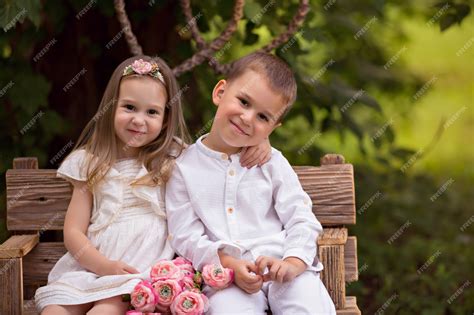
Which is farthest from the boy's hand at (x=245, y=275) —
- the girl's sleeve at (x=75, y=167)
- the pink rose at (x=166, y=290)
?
the girl's sleeve at (x=75, y=167)

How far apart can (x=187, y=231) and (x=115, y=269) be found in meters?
0.31

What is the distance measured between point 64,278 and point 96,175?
16.7 inches

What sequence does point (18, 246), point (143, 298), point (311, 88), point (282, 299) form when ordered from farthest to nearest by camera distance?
point (311, 88) → point (18, 246) → point (282, 299) → point (143, 298)

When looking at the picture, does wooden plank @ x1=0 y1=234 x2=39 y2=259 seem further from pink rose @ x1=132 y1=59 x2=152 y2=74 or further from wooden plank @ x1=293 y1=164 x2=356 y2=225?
wooden plank @ x1=293 y1=164 x2=356 y2=225

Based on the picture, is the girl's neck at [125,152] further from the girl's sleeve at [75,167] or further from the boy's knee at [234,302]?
the boy's knee at [234,302]

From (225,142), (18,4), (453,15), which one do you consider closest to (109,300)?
(225,142)

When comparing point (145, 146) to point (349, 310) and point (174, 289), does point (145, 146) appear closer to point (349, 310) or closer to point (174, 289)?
point (174, 289)

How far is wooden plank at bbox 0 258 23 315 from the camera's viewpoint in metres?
3.11

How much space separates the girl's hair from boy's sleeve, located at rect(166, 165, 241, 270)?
7cm

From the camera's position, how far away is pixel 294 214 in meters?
3.22

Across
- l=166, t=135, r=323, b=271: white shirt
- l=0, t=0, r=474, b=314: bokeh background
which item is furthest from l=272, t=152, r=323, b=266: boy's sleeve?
l=0, t=0, r=474, b=314: bokeh background

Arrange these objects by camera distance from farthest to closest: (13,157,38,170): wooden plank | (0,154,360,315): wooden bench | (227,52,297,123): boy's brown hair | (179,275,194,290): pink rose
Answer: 1. (13,157,38,170): wooden plank
2. (0,154,360,315): wooden bench
3. (227,52,297,123): boy's brown hair
4. (179,275,194,290): pink rose

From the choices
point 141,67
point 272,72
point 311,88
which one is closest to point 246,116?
point 272,72

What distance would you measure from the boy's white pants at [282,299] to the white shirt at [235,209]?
109 millimetres
